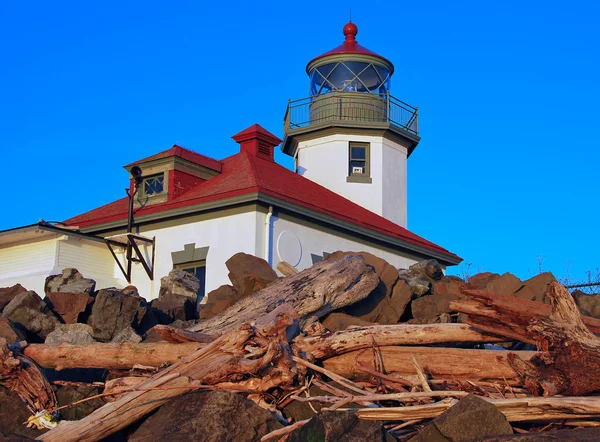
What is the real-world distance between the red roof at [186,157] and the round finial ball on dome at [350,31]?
666cm

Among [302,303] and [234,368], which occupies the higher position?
[302,303]

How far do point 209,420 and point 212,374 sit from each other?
54 centimetres

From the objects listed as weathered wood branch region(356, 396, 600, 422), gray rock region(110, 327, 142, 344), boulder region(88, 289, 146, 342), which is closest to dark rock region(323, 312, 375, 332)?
Answer: gray rock region(110, 327, 142, 344)

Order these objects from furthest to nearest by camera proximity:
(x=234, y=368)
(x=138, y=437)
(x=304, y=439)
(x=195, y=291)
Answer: (x=195, y=291) < (x=234, y=368) < (x=138, y=437) < (x=304, y=439)

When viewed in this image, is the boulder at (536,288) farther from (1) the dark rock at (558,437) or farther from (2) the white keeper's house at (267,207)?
(2) the white keeper's house at (267,207)

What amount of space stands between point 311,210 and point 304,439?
11.1 metres

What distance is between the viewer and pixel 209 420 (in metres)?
6.41

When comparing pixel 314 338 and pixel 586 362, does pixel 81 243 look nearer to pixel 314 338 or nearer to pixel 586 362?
pixel 314 338

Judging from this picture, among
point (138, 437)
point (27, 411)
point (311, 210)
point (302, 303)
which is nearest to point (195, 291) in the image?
point (311, 210)

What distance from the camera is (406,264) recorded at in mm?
19375

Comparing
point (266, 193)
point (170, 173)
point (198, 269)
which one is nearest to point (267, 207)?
point (266, 193)

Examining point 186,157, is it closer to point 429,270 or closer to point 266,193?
point 266,193

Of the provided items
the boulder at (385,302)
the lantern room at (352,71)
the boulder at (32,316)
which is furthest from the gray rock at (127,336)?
the lantern room at (352,71)

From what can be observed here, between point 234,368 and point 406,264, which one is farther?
point 406,264
